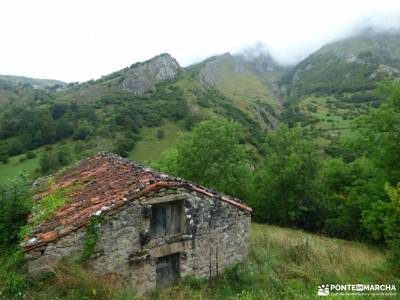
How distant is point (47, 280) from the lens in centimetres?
776

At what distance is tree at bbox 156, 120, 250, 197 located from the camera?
25.5 metres

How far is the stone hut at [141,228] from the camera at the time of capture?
842 centimetres

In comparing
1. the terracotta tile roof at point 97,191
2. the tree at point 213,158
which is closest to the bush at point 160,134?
the tree at point 213,158

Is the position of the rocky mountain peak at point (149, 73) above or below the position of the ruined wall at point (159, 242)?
above

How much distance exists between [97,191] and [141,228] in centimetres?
227

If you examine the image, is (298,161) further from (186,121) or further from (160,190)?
(186,121)

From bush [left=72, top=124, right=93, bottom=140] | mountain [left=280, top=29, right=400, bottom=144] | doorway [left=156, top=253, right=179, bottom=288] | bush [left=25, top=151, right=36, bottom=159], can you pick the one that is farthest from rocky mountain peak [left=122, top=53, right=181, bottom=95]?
doorway [left=156, top=253, right=179, bottom=288]

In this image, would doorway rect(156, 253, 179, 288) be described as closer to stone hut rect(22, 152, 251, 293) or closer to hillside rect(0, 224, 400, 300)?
stone hut rect(22, 152, 251, 293)

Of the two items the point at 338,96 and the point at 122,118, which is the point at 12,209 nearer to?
the point at 122,118

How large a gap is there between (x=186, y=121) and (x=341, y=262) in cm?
7584

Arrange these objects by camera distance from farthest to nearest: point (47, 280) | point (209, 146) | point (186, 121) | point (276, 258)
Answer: point (186, 121) < point (209, 146) < point (276, 258) < point (47, 280)

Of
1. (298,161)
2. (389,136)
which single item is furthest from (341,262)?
(298,161)

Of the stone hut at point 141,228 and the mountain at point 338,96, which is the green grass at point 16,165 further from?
the mountain at point 338,96

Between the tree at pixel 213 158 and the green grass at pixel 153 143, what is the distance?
3369cm
